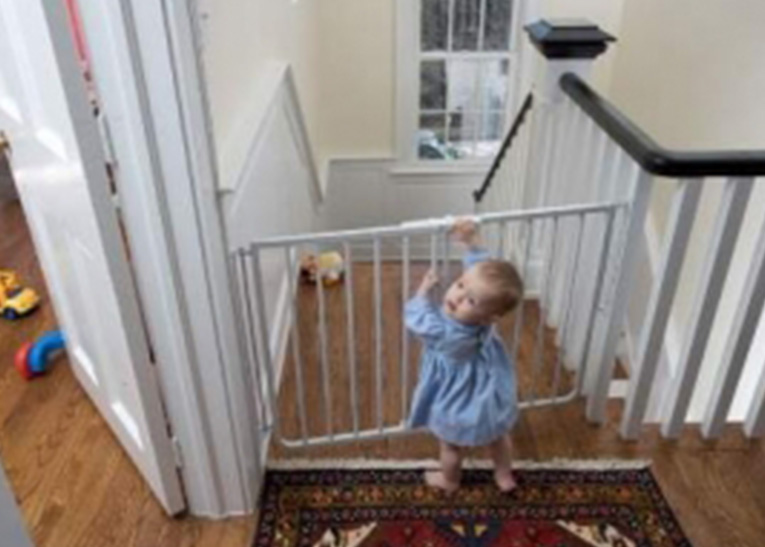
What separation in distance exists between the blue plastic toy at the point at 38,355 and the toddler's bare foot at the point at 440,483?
1350mm

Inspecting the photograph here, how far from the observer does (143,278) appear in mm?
1389

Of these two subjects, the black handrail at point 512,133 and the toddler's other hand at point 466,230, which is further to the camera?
the black handrail at point 512,133

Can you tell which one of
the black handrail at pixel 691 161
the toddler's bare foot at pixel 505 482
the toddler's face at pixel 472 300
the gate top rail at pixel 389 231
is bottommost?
the toddler's bare foot at pixel 505 482

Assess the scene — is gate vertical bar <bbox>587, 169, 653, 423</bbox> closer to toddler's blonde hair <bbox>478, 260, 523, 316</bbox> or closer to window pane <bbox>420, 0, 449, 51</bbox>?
toddler's blonde hair <bbox>478, 260, 523, 316</bbox>

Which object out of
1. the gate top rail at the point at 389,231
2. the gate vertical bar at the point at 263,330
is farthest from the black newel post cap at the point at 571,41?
the gate vertical bar at the point at 263,330

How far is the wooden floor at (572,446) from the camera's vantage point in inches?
68.5

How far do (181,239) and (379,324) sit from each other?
0.64 metres

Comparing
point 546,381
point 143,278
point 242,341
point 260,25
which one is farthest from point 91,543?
point 260,25

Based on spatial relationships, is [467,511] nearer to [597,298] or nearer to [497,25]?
[597,298]

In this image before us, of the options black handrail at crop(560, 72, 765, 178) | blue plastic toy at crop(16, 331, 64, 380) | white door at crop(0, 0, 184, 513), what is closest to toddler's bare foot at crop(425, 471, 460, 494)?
white door at crop(0, 0, 184, 513)

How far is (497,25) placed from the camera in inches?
187

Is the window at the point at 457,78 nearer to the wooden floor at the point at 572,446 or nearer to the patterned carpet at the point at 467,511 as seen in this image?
the wooden floor at the point at 572,446

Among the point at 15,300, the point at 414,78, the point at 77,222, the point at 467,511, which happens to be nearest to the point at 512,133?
the point at 467,511

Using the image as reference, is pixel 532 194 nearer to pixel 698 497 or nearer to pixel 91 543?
pixel 698 497
